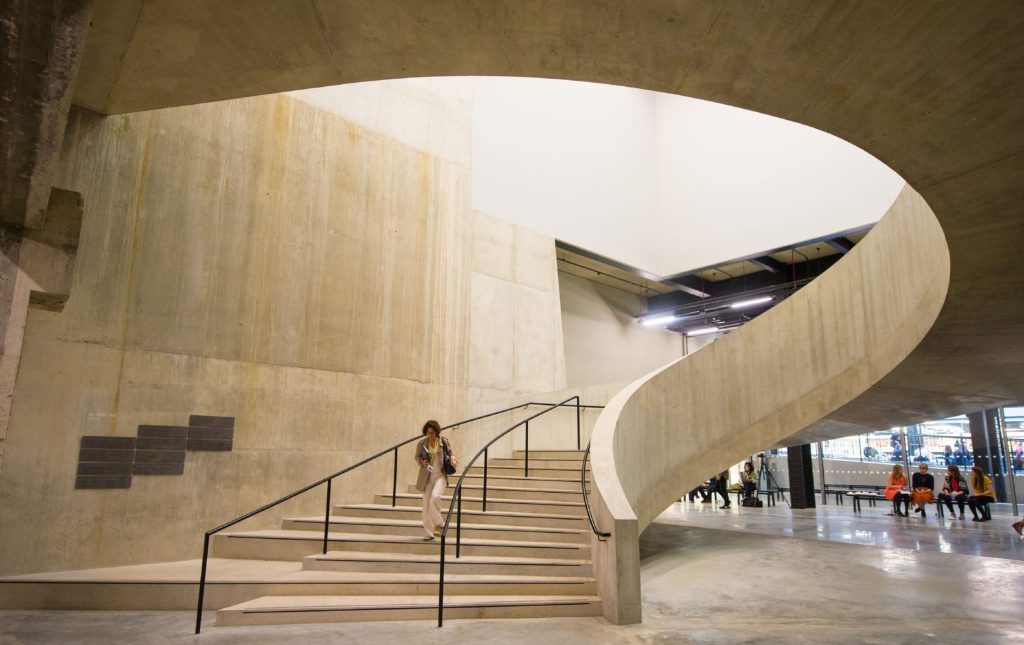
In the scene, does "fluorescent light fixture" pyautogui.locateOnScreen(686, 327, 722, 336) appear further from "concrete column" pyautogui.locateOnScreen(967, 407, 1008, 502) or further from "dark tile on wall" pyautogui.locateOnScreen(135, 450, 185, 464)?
"dark tile on wall" pyautogui.locateOnScreen(135, 450, 185, 464)

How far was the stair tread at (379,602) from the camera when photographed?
5246mm

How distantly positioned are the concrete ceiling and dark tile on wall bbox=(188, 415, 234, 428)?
3.93 m

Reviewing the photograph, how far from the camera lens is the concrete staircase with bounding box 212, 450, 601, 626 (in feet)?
17.8

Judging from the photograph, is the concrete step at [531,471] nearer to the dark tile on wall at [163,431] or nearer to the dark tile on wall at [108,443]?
the dark tile on wall at [163,431]

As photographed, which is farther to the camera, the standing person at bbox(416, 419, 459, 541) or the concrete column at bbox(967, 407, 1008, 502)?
the concrete column at bbox(967, 407, 1008, 502)

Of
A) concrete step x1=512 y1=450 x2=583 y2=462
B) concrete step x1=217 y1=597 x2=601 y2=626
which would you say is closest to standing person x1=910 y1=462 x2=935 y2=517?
concrete step x1=512 y1=450 x2=583 y2=462

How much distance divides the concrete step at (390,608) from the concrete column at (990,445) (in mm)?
15718

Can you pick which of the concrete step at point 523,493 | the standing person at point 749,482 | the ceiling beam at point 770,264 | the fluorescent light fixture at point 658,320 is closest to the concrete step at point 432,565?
the concrete step at point 523,493

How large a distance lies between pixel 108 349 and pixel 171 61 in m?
3.47

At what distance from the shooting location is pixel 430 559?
6176 millimetres

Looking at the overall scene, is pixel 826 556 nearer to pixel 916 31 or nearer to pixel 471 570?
pixel 471 570

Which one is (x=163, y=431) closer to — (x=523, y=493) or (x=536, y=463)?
(x=523, y=493)

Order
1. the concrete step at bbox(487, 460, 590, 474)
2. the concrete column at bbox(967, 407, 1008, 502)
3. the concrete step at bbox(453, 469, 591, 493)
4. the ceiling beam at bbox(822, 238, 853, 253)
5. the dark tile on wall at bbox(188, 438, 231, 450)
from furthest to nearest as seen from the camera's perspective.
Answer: the concrete column at bbox(967, 407, 1008, 502), the ceiling beam at bbox(822, 238, 853, 253), the concrete step at bbox(487, 460, 590, 474), the concrete step at bbox(453, 469, 591, 493), the dark tile on wall at bbox(188, 438, 231, 450)

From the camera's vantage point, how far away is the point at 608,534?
18.5 ft
